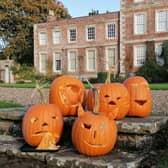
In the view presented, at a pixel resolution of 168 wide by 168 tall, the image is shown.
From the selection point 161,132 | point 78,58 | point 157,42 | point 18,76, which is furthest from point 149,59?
point 161,132

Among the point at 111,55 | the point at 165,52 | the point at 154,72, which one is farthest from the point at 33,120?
the point at 111,55

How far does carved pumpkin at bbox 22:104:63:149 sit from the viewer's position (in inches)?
182

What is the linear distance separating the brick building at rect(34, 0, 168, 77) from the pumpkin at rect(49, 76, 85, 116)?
91.8 feet

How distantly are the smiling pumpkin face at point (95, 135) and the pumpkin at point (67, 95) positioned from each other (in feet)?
2.86

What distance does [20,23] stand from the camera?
49812 mm

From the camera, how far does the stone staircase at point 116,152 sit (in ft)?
13.3

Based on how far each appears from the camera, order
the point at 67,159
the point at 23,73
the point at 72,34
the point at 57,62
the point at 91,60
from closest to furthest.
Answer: the point at 67,159, the point at 91,60, the point at 72,34, the point at 23,73, the point at 57,62

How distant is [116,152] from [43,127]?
0.97 meters

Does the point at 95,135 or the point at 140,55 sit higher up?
the point at 140,55

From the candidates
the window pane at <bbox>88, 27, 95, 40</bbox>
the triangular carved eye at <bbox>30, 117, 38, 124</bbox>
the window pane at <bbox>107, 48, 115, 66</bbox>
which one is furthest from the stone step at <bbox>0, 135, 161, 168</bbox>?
the window pane at <bbox>88, 27, 95, 40</bbox>

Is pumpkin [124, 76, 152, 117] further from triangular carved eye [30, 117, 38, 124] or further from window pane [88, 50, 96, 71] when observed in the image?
window pane [88, 50, 96, 71]

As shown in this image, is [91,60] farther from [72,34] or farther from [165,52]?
[165,52]

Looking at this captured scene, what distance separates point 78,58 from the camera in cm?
3997

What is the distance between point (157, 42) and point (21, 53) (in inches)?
798
